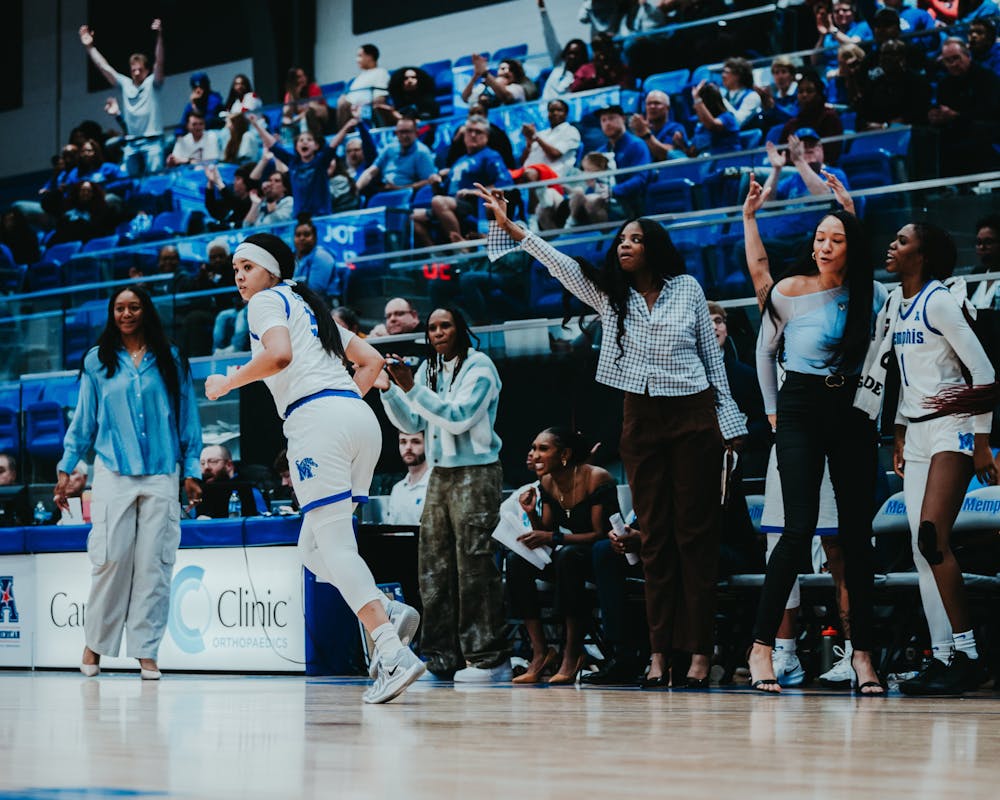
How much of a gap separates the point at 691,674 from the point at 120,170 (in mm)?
13563

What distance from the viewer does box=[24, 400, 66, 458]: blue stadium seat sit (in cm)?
1003

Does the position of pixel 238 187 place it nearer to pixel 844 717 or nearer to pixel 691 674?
pixel 691 674

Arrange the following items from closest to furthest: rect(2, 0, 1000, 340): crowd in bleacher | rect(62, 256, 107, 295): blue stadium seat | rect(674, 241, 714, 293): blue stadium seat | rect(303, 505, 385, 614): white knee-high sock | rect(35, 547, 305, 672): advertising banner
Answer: rect(303, 505, 385, 614): white knee-high sock
rect(35, 547, 305, 672): advertising banner
rect(674, 241, 714, 293): blue stadium seat
rect(2, 0, 1000, 340): crowd in bleacher
rect(62, 256, 107, 295): blue stadium seat

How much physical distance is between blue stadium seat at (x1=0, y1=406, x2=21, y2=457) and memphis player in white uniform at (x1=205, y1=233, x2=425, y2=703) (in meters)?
5.68

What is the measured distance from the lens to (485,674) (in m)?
6.53

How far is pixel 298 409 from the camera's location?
4.79 meters

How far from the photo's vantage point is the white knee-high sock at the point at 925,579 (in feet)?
17.1

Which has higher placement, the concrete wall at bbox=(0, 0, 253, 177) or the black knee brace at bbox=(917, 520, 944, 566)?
the concrete wall at bbox=(0, 0, 253, 177)

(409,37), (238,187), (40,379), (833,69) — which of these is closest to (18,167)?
(409,37)

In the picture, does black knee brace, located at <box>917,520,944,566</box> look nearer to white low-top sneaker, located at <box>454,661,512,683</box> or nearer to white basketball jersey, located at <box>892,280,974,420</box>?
white basketball jersey, located at <box>892,280,974,420</box>

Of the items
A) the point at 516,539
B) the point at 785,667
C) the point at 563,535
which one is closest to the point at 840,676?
the point at 785,667

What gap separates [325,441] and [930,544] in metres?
2.10

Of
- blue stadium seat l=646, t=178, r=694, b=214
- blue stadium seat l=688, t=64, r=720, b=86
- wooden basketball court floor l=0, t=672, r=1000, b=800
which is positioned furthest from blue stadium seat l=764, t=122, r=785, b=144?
wooden basketball court floor l=0, t=672, r=1000, b=800

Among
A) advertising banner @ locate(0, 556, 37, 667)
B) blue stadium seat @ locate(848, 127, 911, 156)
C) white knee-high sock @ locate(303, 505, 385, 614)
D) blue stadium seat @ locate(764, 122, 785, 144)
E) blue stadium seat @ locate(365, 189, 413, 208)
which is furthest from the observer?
blue stadium seat @ locate(365, 189, 413, 208)
